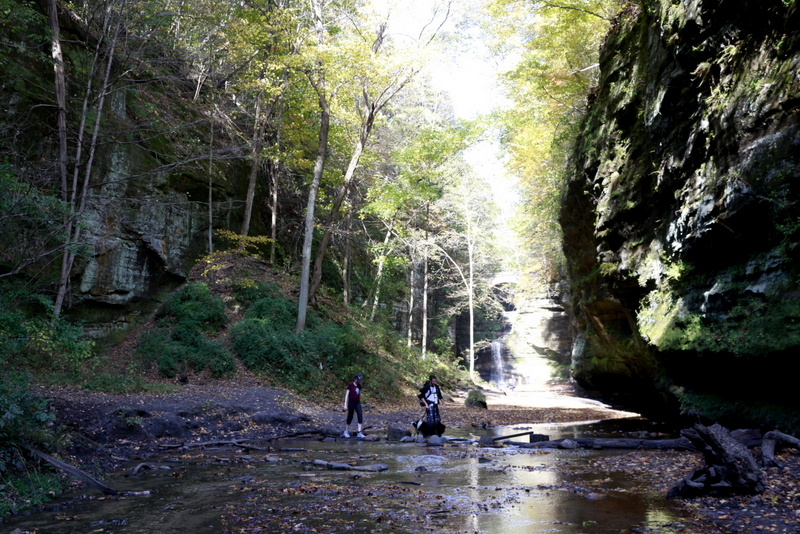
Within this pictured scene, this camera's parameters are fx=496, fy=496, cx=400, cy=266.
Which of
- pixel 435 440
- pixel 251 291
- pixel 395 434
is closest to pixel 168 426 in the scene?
pixel 395 434

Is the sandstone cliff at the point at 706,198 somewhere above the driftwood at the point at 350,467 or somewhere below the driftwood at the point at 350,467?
above

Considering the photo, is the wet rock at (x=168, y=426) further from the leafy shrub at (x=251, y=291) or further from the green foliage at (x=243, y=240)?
the green foliage at (x=243, y=240)

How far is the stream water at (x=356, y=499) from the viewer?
5180mm

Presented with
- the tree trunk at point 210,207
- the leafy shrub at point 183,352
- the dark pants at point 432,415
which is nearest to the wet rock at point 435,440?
the dark pants at point 432,415

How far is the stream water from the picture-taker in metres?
5.18

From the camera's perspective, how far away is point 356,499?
6340 mm

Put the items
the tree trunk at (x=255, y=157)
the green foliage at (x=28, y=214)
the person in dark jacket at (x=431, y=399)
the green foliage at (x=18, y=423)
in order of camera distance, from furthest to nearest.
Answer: the tree trunk at (x=255, y=157), the person in dark jacket at (x=431, y=399), the green foliage at (x=28, y=214), the green foliage at (x=18, y=423)

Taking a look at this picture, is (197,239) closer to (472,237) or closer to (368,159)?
(368,159)

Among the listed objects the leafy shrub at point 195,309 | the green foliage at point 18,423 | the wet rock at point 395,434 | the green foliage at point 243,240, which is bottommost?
the wet rock at point 395,434

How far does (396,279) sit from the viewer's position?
3503cm

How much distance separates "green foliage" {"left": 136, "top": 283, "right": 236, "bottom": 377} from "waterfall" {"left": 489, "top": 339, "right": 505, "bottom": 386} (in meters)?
33.6

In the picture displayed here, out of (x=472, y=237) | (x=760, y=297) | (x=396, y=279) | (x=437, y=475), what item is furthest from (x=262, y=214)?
(x=760, y=297)

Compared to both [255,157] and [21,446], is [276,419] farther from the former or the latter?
[255,157]

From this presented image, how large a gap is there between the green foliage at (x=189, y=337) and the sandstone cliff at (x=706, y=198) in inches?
500
